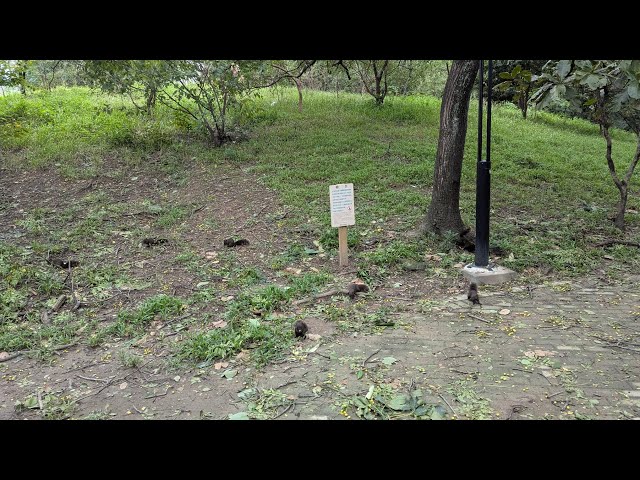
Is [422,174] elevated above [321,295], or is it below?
above

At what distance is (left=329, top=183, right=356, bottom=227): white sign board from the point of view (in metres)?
5.62

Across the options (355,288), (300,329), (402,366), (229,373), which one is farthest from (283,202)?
(402,366)

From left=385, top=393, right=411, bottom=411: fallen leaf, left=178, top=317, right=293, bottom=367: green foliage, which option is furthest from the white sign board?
left=385, top=393, right=411, bottom=411: fallen leaf

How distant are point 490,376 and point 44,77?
1925 centimetres

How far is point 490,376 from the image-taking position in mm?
3432

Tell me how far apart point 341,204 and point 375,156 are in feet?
16.0

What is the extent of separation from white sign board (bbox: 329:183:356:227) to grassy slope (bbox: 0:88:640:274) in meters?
0.82

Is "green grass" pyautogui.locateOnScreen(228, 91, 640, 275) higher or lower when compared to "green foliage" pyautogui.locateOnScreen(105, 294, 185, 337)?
higher

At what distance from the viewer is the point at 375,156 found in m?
10.3

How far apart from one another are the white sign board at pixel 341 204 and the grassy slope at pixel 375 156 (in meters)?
0.82

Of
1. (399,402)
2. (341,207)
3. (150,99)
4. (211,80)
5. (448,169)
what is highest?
(211,80)

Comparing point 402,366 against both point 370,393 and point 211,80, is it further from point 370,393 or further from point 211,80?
point 211,80

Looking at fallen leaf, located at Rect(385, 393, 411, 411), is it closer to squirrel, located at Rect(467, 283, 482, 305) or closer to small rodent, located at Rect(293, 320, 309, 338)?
small rodent, located at Rect(293, 320, 309, 338)
